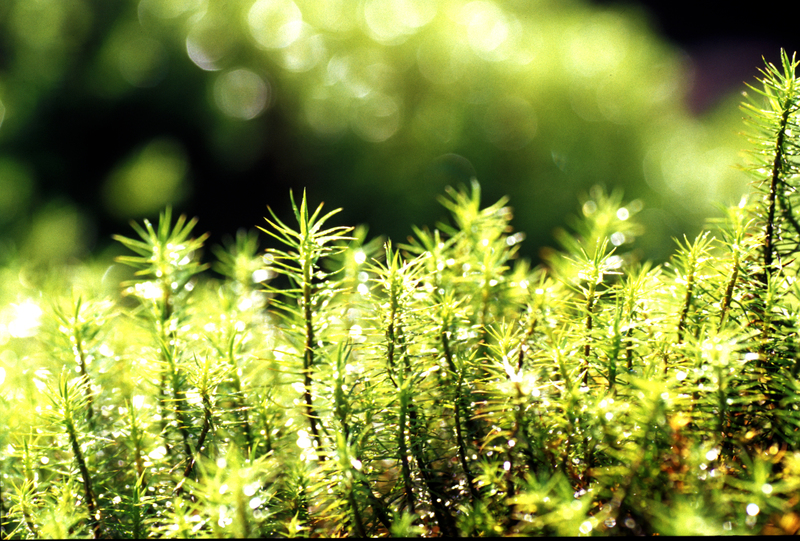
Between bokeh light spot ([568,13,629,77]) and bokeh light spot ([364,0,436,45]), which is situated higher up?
bokeh light spot ([364,0,436,45])

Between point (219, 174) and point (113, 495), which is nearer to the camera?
point (113, 495)

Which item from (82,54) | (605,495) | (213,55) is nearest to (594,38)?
(213,55)

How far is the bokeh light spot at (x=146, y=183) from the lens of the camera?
104 cm

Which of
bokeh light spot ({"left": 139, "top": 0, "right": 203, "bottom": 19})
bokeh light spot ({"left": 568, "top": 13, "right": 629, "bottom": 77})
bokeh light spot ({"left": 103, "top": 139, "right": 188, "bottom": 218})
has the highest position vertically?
bokeh light spot ({"left": 139, "top": 0, "right": 203, "bottom": 19})

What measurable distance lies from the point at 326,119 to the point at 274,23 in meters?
0.31

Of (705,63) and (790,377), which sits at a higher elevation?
Answer: (705,63)

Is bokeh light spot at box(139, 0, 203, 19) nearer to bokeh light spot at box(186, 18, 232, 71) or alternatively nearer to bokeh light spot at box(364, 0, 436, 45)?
bokeh light spot at box(186, 18, 232, 71)

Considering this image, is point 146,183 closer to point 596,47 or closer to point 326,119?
point 326,119

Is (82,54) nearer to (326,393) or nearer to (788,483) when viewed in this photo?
(326,393)

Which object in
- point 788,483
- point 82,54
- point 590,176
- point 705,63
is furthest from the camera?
point 705,63

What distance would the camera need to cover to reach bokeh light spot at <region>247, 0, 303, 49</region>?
1251 millimetres

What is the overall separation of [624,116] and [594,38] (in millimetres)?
292

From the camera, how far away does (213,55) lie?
1.23 meters

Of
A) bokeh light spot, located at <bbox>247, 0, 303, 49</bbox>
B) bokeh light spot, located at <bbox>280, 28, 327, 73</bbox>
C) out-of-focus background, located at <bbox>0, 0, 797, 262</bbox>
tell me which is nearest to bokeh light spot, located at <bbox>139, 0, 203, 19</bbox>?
out-of-focus background, located at <bbox>0, 0, 797, 262</bbox>
